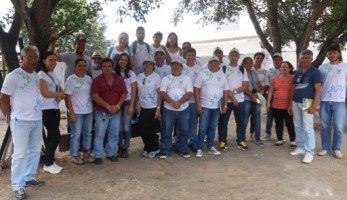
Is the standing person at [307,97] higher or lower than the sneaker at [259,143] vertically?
higher

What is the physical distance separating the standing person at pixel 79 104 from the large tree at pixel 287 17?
15.6 ft

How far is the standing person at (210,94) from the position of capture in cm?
614

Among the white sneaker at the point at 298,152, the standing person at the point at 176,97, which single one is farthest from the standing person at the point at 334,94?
the standing person at the point at 176,97

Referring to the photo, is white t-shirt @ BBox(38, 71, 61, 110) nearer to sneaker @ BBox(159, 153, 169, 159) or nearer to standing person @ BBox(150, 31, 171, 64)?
sneaker @ BBox(159, 153, 169, 159)

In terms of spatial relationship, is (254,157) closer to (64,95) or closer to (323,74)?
(323,74)

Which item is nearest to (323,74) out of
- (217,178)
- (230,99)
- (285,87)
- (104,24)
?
(285,87)

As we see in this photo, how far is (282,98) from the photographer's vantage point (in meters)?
6.84

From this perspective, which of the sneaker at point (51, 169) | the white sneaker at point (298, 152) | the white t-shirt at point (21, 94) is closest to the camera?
the white t-shirt at point (21, 94)

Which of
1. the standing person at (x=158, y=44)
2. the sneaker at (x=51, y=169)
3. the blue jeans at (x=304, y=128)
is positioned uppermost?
the standing person at (x=158, y=44)

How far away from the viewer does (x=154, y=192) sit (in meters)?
4.61

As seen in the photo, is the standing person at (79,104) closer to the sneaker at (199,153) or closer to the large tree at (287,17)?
the sneaker at (199,153)

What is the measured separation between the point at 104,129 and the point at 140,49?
168cm

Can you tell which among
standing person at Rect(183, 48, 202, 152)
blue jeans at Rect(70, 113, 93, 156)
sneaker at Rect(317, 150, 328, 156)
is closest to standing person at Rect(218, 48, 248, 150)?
standing person at Rect(183, 48, 202, 152)

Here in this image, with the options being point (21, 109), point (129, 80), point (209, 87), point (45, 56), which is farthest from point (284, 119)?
point (21, 109)
